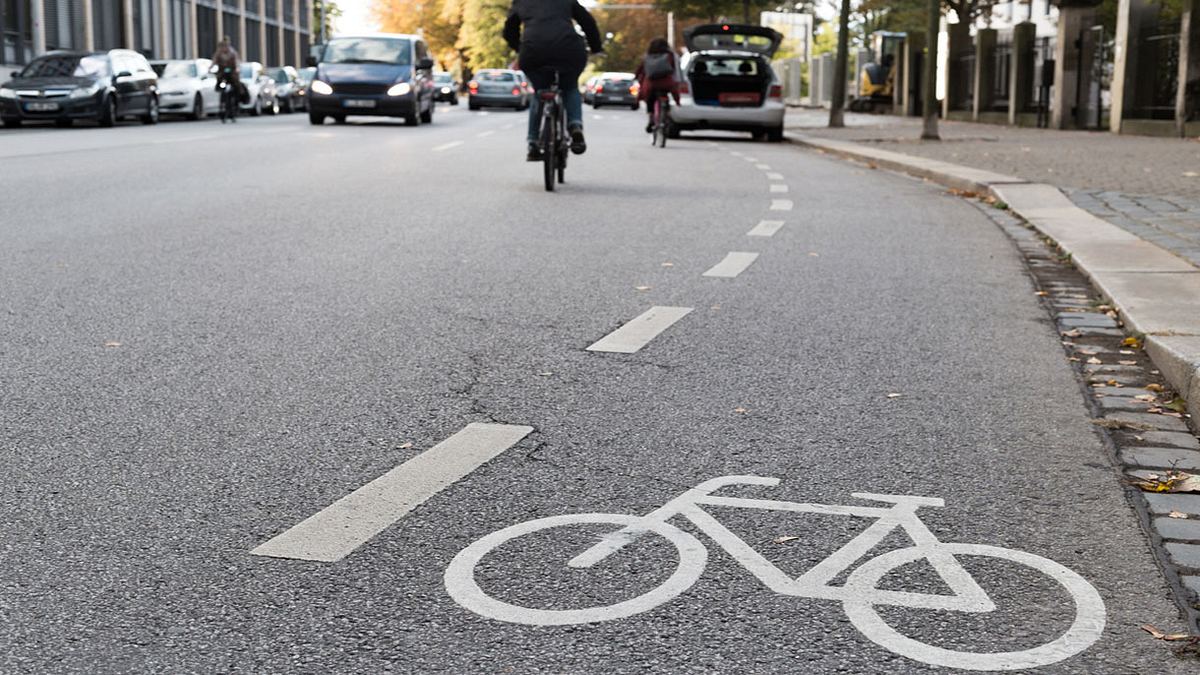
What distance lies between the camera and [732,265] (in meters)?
9.00

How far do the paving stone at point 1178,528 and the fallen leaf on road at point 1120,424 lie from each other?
1.11 metres

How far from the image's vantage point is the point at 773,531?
12.5 feet

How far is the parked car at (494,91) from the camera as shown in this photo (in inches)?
2277

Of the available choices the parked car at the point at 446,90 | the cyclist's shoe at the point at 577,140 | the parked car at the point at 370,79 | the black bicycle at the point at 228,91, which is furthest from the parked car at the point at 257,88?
the parked car at the point at 446,90

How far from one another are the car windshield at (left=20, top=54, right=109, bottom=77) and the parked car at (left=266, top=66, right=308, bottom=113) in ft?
45.9

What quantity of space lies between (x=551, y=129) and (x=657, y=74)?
12.3 m

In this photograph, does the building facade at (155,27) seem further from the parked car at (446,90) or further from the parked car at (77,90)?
the parked car at (77,90)

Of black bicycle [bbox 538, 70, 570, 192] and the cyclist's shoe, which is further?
the cyclist's shoe

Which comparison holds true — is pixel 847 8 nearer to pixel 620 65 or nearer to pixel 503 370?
pixel 503 370

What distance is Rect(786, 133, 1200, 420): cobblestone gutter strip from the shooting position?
5.84 m

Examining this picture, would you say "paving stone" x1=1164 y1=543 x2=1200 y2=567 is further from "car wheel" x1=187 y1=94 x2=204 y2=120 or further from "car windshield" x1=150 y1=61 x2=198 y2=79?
"car windshield" x1=150 y1=61 x2=198 y2=79

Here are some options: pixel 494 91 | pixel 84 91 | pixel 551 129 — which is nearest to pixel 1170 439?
pixel 551 129

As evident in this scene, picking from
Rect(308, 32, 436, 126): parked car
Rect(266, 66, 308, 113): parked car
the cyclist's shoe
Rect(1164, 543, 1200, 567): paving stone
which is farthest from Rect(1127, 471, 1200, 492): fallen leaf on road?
Rect(266, 66, 308, 113): parked car

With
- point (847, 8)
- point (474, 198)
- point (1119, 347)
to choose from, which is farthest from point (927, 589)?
point (847, 8)
